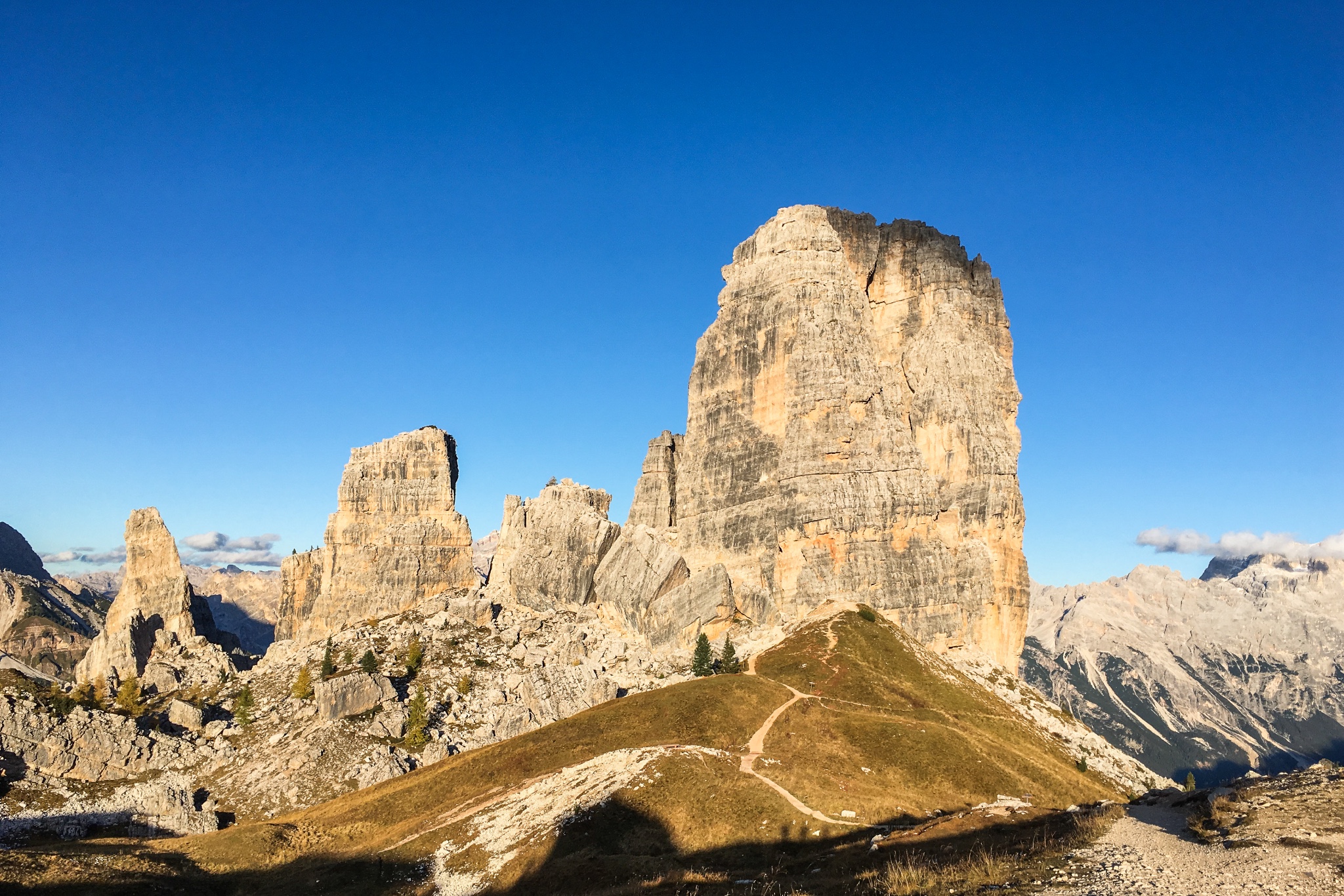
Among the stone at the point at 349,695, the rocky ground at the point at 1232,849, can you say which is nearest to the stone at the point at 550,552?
the stone at the point at 349,695

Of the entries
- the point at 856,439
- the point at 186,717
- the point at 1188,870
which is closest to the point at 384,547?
the point at 186,717

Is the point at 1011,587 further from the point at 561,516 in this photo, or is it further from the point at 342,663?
the point at 342,663

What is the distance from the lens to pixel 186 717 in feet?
388

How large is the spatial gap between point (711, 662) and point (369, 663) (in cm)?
5050

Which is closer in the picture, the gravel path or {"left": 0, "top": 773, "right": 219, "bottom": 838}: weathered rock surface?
the gravel path

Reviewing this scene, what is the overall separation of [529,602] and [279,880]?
8507 cm

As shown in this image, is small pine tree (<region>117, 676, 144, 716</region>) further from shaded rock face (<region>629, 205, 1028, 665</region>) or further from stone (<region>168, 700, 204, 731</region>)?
shaded rock face (<region>629, 205, 1028, 665</region>)

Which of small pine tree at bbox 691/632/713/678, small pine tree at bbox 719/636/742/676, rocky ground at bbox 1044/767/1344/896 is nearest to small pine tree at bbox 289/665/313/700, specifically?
small pine tree at bbox 691/632/713/678

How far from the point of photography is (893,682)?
351 ft

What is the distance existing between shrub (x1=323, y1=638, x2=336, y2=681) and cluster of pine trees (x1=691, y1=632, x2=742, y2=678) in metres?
52.0

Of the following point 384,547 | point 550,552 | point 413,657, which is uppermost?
point 384,547

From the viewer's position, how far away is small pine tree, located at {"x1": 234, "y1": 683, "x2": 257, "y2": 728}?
117250 mm

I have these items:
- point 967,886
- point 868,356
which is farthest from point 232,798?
point 868,356

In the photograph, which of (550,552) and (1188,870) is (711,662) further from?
(1188,870)
